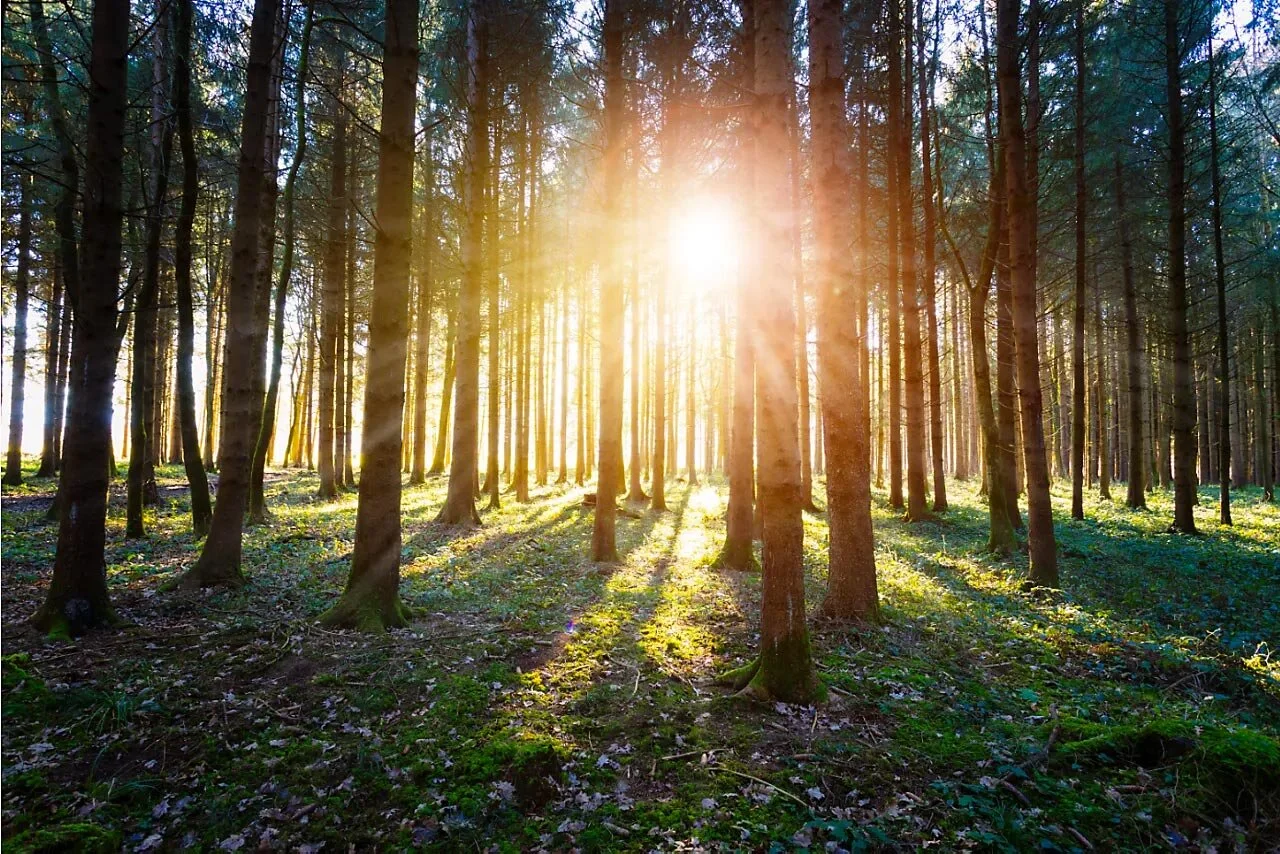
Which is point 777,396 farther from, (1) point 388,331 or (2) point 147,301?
(2) point 147,301

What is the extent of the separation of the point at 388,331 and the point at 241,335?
3310 millimetres

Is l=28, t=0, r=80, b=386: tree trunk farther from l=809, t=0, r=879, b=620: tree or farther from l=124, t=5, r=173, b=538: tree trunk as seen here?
l=809, t=0, r=879, b=620: tree

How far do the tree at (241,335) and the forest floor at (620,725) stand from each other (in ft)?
2.37

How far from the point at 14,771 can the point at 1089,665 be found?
8.67 m

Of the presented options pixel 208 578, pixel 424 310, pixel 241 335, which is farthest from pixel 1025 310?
pixel 424 310

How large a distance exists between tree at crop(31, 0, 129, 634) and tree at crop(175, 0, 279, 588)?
5.27ft

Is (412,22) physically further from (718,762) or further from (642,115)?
(718,762)

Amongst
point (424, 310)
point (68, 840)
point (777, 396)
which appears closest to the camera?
point (68, 840)

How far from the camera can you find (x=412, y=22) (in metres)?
6.23

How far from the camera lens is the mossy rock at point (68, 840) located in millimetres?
2773

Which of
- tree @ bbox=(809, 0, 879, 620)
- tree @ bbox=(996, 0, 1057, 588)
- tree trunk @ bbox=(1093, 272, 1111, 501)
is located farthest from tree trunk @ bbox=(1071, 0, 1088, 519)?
tree @ bbox=(809, 0, 879, 620)

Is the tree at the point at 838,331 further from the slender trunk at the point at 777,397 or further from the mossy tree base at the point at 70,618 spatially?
the mossy tree base at the point at 70,618

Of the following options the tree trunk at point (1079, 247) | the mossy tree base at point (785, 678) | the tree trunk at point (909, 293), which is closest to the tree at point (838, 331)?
the mossy tree base at point (785, 678)

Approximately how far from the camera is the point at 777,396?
15.0ft
